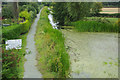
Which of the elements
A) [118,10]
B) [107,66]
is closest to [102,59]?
[107,66]

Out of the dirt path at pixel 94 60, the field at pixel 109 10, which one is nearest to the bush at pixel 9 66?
the dirt path at pixel 94 60

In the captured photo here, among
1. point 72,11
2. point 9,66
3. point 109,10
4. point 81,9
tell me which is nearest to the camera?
point 9,66

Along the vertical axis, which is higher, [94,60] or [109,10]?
[109,10]

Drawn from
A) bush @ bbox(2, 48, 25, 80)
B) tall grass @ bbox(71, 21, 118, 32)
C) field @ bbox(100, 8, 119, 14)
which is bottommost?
bush @ bbox(2, 48, 25, 80)

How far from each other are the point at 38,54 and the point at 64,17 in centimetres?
1156

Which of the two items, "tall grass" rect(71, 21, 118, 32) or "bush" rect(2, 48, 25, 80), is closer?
"bush" rect(2, 48, 25, 80)

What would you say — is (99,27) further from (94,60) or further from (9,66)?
(9,66)

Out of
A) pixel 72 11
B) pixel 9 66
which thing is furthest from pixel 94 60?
pixel 72 11

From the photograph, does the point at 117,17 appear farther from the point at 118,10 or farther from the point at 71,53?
the point at 71,53

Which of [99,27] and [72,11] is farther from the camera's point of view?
[72,11]

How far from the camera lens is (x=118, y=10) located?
13.1 metres

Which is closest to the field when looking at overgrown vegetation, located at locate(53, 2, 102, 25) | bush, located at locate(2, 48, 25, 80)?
overgrown vegetation, located at locate(53, 2, 102, 25)

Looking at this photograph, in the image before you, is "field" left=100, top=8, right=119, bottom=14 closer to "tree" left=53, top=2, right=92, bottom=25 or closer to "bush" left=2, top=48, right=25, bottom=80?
"tree" left=53, top=2, right=92, bottom=25

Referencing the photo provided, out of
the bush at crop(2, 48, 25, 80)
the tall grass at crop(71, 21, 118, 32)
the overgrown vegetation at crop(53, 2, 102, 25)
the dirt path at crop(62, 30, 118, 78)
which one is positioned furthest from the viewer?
the overgrown vegetation at crop(53, 2, 102, 25)
